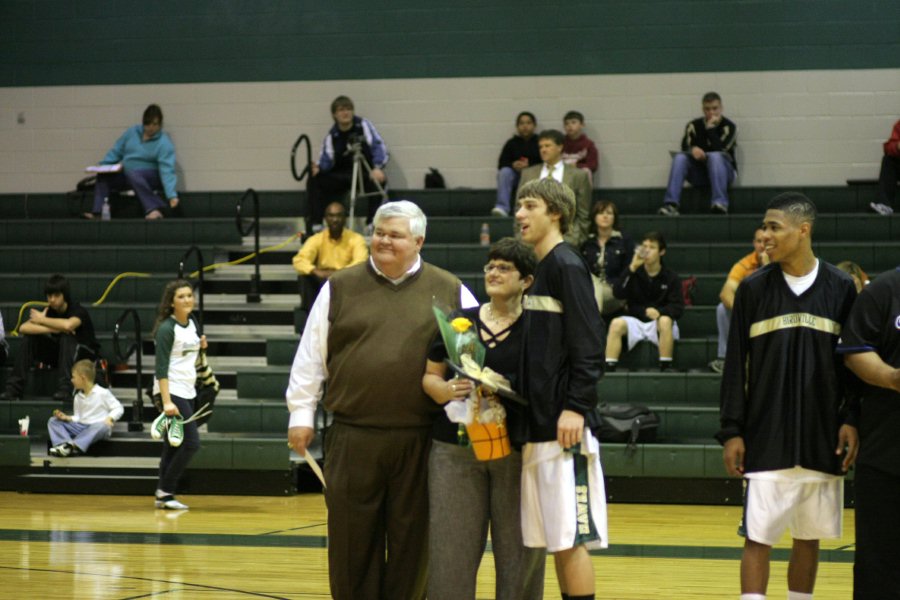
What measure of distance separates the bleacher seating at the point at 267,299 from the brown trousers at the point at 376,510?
4.47m

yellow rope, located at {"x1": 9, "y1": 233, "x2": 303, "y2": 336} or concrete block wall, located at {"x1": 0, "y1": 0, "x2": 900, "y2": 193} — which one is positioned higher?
concrete block wall, located at {"x1": 0, "y1": 0, "x2": 900, "y2": 193}

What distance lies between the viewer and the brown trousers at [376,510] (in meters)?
4.17

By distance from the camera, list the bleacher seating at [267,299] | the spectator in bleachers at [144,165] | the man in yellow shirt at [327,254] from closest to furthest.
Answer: the bleacher seating at [267,299]
the man in yellow shirt at [327,254]
the spectator in bleachers at [144,165]

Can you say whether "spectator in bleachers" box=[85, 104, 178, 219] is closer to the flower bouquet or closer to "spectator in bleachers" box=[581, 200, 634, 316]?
"spectator in bleachers" box=[581, 200, 634, 316]

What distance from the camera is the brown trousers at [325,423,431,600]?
417 cm

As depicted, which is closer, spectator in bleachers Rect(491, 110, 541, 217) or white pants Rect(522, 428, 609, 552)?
white pants Rect(522, 428, 609, 552)

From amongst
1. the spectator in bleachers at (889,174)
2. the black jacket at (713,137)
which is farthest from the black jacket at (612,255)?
the spectator in bleachers at (889,174)

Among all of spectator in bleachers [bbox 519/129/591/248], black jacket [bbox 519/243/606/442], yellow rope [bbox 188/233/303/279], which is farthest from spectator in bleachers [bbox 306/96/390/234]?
black jacket [bbox 519/243/606/442]

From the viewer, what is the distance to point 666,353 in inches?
372

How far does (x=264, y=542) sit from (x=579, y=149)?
245 inches

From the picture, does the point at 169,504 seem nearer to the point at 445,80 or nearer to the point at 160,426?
the point at 160,426

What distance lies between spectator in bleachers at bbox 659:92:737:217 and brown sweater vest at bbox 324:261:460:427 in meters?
7.46

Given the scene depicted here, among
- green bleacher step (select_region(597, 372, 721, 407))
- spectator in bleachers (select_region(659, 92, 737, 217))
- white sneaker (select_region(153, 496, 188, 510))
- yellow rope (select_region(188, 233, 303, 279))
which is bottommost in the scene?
white sneaker (select_region(153, 496, 188, 510))

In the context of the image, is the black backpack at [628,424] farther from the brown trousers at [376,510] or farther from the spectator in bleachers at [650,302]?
the brown trousers at [376,510]
